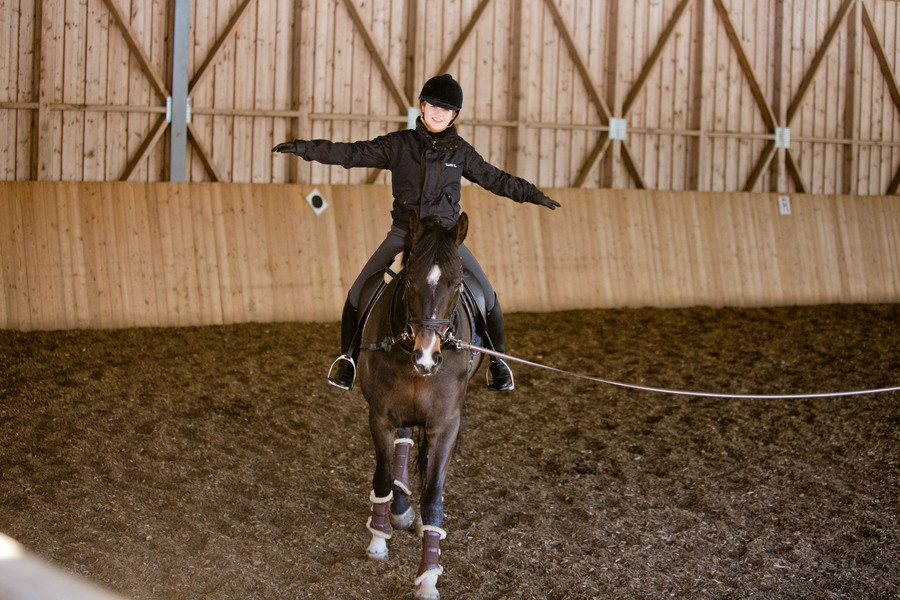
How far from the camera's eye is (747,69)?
13797 mm

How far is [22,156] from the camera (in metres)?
10.9

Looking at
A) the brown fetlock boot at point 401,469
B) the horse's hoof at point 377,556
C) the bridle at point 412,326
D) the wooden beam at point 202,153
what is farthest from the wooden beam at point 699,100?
the horse's hoof at point 377,556

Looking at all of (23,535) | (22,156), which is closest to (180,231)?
(22,156)

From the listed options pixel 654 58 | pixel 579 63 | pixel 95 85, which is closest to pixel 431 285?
pixel 95 85

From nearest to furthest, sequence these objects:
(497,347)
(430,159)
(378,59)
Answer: (430,159)
(497,347)
(378,59)

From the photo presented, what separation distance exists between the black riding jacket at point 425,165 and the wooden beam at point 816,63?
11.1m

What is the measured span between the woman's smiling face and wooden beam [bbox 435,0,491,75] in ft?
27.0

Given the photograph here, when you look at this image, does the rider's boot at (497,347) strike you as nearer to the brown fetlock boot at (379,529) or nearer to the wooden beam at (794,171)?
the brown fetlock boot at (379,529)

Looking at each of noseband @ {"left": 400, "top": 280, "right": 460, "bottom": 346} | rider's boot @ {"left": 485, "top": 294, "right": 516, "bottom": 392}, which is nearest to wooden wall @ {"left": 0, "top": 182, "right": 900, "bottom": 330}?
rider's boot @ {"left": 485, "top": 294, "right": 516, "bottom": 392}

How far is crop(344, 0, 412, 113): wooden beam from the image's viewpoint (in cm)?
1205

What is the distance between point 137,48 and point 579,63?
20.3ft

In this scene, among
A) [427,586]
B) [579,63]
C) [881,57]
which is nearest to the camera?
[427,586]

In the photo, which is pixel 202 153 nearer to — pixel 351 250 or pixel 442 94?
pixel 351 250

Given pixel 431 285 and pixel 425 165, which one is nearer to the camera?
pixel 431 285
